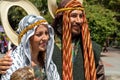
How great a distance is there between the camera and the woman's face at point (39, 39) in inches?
112

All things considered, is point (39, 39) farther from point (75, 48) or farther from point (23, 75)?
point (75, 48)

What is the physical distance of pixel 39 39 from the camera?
2.85m

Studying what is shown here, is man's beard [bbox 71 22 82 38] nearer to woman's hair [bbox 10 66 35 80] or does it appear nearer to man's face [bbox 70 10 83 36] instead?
man's face [bbox 70 10 83 36]

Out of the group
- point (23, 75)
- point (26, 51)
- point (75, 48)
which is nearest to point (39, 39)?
point (26, 51)

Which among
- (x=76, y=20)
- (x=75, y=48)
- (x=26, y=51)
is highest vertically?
(x=76, y=20)

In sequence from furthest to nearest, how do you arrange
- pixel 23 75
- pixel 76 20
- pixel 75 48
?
pixel 75 48, pixel 76 20, pixel 23 75

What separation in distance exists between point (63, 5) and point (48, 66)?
0.60 metres

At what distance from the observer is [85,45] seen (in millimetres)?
3279

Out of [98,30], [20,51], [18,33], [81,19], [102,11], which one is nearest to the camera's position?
[20,51]

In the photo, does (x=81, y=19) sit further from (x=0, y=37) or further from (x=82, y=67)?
(x=0, y=37)

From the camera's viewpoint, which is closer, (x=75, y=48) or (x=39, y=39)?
(x=39, y=39)

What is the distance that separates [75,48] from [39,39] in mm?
570

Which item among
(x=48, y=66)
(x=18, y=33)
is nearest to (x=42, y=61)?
(x=48, y=66)

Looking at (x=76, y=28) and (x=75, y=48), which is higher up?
(x=76, y=28)
